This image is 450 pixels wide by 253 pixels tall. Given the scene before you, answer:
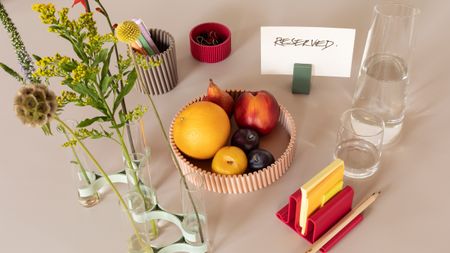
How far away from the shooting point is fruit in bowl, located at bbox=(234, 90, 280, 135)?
99cm

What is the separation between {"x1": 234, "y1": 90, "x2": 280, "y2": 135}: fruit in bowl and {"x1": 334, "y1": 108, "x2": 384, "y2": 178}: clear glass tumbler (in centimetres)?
13

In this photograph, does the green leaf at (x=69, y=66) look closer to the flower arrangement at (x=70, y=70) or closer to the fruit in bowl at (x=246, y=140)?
the flower arrangement at (x=70, y=70)

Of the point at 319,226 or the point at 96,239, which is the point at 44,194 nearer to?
the point at 96,239

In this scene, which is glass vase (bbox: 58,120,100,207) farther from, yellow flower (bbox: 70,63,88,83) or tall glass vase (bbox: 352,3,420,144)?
tall glass vase (bbox: 352,3,420,144)

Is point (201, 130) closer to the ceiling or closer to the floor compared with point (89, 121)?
closer to the floor

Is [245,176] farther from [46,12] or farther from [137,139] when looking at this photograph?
[46,12]

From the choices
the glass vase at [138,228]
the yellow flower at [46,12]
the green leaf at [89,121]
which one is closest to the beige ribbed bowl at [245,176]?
the glass vase at [138,228]

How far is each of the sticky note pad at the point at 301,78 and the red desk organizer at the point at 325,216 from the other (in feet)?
0.95

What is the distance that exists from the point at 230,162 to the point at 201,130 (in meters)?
0.08

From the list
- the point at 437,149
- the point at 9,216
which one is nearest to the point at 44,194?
the point at 9,216

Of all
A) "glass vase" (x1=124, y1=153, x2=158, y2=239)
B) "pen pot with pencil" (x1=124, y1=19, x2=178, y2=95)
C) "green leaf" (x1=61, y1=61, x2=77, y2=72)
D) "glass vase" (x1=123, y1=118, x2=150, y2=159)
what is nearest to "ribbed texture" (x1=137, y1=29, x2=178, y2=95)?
"pen pot with pencil" (x1=124, y1=19, x2=178, y2=95)

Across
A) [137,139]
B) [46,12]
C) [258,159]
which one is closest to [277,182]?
[258,159]

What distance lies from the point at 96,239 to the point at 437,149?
648 millimetres

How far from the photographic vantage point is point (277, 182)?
967mm
